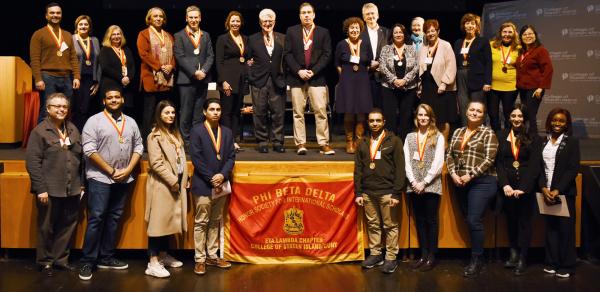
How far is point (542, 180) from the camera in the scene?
5.46 meters

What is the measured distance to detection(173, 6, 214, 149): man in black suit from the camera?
6.33 m

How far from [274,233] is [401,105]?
1723 millimetres

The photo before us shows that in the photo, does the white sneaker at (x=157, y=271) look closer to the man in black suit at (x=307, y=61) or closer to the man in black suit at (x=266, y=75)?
the man in black suit at (x=266, y=75)

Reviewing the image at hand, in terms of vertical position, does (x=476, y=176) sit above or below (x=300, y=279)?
above

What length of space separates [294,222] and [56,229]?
1972 mm

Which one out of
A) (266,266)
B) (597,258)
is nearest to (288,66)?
(266,266)

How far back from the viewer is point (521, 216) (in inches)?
222

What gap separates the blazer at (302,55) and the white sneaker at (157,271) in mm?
2114

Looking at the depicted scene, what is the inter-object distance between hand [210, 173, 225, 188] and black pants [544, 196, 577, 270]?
269cm

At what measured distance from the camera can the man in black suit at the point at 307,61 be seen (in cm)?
634

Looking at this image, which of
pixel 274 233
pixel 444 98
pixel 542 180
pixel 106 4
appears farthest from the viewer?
pixel 106 4

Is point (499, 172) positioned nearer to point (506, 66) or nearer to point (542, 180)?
point (542, 180)

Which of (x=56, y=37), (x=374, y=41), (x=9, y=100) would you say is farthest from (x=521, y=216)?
(x=9, y=100)

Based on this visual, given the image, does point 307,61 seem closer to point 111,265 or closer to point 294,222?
point 294,222
